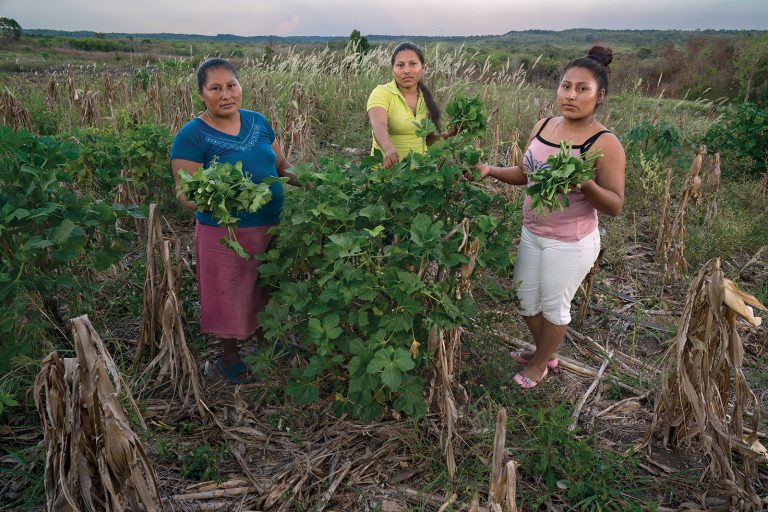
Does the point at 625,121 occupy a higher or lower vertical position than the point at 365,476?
higher

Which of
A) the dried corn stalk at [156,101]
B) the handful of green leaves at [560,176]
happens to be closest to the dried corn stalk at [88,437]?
the handful of green leaves at [560,176]

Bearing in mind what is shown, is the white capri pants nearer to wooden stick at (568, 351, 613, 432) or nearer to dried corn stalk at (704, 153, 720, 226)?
wooden stick at (568, 351, 613, 432)

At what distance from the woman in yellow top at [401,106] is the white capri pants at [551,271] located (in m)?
0.98

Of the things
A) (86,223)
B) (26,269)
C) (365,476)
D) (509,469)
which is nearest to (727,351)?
(509,469)

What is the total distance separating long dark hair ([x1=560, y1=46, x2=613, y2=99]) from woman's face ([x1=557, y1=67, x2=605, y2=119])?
0.02 m

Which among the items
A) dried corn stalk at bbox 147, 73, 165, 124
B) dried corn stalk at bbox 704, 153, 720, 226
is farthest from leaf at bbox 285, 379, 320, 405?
dried corn stalk at bbox 147, 73, 165, 124

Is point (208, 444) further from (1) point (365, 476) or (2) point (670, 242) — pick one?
(2) point (670, 242)

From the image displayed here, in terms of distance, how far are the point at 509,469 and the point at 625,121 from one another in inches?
306

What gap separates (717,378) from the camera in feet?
7.29

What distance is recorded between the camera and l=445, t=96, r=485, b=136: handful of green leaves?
2.47m

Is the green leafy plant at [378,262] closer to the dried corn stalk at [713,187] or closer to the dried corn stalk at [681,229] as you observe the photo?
the dried corn stalk at [681,229]

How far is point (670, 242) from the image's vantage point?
4164 mm

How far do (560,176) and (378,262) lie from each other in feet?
2.73

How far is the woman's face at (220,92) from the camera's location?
249 cm
